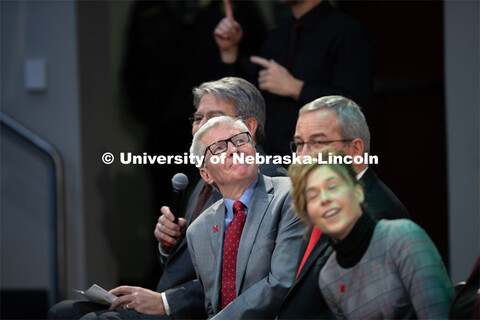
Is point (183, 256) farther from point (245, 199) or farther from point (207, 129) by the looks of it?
point (207, 129)

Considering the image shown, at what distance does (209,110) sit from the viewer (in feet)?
9.71

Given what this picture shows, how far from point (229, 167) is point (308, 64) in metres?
1.21

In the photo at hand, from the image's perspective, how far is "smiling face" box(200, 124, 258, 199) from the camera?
8.04ft

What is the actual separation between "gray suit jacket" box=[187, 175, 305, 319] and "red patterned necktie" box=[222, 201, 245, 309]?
0.02 metres

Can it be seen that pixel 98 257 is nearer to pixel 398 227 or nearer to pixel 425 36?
pixel 425 36

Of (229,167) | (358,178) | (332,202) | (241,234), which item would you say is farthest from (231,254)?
(332,202)

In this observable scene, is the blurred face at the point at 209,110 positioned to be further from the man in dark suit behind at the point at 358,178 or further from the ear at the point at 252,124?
the man in dark suit behind at the point at 358,178

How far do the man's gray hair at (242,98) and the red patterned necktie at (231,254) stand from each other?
0.51m

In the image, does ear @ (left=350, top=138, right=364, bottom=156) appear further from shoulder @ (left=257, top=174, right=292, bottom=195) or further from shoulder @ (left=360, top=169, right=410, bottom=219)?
shoulder @ (left=257, top=174, right=292, bottom=195)

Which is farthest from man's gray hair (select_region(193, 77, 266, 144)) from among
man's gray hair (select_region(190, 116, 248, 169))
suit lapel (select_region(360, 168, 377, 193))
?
suit lapel (select_region(360, 168, 377, 193))

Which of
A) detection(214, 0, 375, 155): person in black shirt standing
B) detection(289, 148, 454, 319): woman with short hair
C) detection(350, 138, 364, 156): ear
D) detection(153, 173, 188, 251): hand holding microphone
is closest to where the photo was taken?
detection(289, 148, 454, 319): woman with short hair

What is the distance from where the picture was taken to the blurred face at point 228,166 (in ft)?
8.04

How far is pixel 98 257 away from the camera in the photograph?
4.62 m

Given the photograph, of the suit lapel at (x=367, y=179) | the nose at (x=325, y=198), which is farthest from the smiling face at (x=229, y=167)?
the nose at (x=325, y=198)
